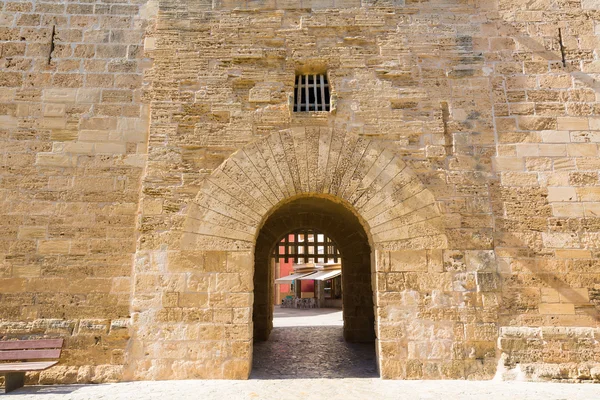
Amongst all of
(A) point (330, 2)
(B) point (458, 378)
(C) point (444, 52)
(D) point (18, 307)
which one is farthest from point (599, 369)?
(D) point (18, 307)

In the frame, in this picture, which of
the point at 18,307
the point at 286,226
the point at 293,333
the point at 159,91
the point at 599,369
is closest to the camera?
the point at 599,369

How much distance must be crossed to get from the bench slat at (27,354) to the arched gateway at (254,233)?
750 mm

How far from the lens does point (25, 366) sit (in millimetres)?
3531

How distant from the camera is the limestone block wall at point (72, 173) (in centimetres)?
397

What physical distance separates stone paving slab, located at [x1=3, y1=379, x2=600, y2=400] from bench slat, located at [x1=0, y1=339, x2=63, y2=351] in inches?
14.1

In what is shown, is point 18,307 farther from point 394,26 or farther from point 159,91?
point 394,26

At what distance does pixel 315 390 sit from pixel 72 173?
3327mm

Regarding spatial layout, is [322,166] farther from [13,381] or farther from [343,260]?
[13,381]

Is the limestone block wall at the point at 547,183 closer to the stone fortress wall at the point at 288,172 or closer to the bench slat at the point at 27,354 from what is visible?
the stone fortress wall at the point at 288,172

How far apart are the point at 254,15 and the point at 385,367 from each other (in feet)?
13.4

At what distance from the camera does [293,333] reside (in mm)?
7648

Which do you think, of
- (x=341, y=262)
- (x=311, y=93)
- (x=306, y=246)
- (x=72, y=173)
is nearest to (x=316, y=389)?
(x=311, y=93)

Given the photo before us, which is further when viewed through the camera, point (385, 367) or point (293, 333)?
point (293, 333)

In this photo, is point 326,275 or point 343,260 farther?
point 326,275
